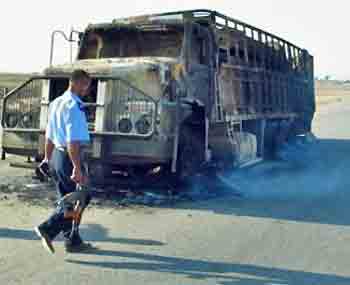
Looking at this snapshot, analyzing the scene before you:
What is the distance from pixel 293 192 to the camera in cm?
927

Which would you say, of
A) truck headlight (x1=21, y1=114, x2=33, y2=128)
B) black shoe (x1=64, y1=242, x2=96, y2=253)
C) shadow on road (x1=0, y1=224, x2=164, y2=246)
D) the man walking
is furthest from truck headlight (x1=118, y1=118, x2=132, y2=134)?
black shoe (x1=64, y1=242, x2=96, y2=253)

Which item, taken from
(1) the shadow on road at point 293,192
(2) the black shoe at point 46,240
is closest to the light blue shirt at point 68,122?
(2) the black shoe at point 46,240

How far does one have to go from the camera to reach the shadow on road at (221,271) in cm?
490

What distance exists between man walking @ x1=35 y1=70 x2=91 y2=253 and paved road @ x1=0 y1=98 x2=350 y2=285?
8.1 inches

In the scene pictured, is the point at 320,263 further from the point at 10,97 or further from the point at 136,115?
the point at 10,97

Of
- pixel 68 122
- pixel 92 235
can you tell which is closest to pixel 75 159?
pixel 68 122

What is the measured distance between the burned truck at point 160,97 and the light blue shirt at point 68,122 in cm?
219

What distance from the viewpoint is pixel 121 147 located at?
7688 millimetres

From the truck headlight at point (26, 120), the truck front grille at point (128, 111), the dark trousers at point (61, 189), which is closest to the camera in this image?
the dark trousers at point (61, 189)

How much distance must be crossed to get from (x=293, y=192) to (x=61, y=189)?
15.8 feet

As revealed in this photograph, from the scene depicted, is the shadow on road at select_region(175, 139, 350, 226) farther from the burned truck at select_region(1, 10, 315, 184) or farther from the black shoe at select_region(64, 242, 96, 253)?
the black shoe at select_region(64, 242, 96, 253)

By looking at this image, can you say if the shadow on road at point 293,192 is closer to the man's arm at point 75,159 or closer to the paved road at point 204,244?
the paved road at point 204,244

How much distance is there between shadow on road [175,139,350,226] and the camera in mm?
7590

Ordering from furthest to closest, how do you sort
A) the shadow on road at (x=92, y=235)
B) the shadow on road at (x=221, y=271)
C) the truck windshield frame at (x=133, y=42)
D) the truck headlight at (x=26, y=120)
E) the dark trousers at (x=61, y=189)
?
1. the truck windshield frame at (x=133, y=42)
2. the truck headlight at (x=26, y=120)
3. the shadow on road at (x=92, y=235)
4. the dark trousers at (x=61, y=189)
5. the shadow on road at (x=221, y=271)
